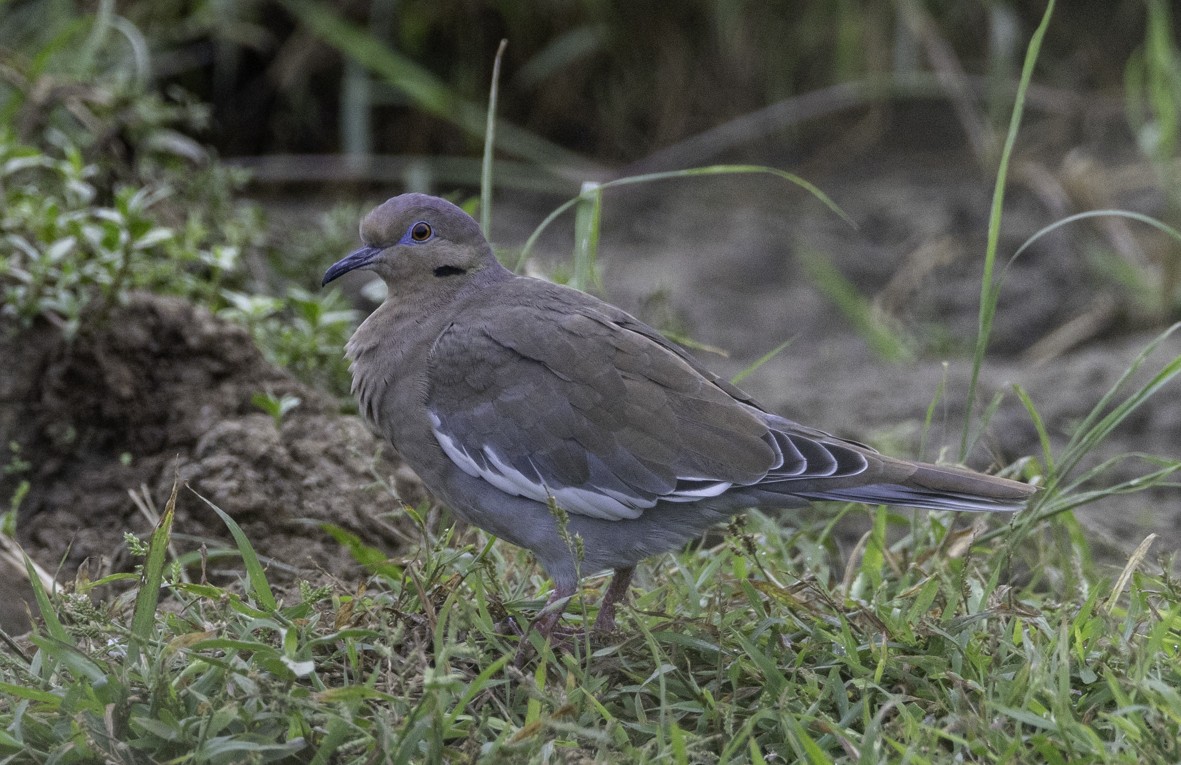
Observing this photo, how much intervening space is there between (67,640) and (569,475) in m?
1.17

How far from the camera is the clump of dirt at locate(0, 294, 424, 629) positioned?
378 cm

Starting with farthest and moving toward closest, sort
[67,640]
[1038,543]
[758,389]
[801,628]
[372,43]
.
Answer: [372,43]
[758,389]
[1038,543]
[801,628]
[67,640]

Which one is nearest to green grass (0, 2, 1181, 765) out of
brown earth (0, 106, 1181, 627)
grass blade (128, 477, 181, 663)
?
grass blade (128, 477, 181, 663)

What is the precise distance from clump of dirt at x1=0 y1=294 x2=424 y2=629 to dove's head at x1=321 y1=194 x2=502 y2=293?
0.52m

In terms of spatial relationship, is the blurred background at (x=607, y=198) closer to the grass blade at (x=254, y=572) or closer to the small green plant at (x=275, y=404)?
the small green plant at (x=275, y=404)

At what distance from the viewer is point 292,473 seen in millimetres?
3889

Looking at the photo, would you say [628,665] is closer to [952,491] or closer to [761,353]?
[952,491]

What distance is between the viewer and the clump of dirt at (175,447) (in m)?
3.78

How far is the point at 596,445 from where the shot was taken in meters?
3.20

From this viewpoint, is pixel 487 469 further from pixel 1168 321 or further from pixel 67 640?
pixel 1168 321

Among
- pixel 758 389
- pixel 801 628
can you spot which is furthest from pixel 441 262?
pixel 758 389

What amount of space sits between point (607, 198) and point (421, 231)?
436cm

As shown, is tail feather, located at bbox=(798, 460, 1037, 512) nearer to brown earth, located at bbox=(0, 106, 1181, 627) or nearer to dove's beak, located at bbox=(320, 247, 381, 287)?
Answer: brown earth, located at bbox=(0, 106, 1181, 627)

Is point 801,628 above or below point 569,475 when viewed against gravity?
below
